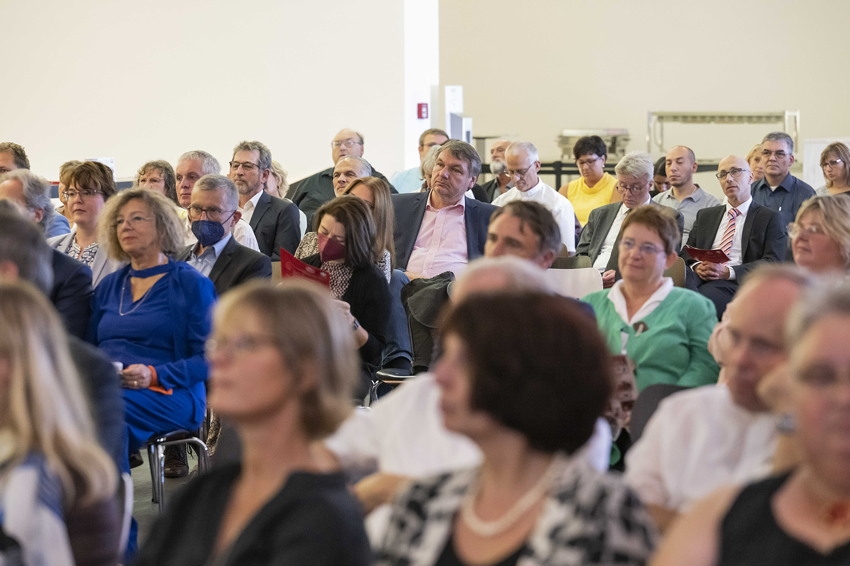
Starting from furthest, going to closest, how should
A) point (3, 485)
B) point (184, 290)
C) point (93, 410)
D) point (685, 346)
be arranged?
point (184, 290) < point (685, 346) < point (93, 410) < point (3, 485)

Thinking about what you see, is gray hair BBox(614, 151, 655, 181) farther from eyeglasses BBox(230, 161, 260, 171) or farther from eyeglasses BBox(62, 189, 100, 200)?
eyeglasses BBox(62, 189, 100, 200)

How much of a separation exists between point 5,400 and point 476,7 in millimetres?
13490

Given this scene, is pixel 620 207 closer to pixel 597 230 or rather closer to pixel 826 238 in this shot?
pixel 597 230

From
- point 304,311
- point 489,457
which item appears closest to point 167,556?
point 304,311

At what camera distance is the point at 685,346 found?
3598mm

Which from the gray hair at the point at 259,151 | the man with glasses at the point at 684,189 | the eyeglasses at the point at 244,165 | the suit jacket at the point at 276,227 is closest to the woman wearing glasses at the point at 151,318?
the suit jacket at the point at 276,227

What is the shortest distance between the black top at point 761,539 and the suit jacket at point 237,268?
10.7 feet

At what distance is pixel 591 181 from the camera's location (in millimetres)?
8492

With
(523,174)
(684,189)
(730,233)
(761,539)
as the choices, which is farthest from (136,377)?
(684,189)

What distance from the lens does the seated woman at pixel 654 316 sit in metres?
3.57

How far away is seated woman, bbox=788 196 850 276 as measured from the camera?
3.67 m

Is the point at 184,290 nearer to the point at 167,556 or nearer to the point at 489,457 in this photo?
the point at 167,556

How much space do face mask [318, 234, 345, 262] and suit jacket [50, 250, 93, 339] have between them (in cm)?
90

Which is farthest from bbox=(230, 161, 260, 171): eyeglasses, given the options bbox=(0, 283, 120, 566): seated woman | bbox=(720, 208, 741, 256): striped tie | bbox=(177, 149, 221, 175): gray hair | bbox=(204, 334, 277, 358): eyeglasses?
bbox=(204, 334, 277, 358): eyeglasses
